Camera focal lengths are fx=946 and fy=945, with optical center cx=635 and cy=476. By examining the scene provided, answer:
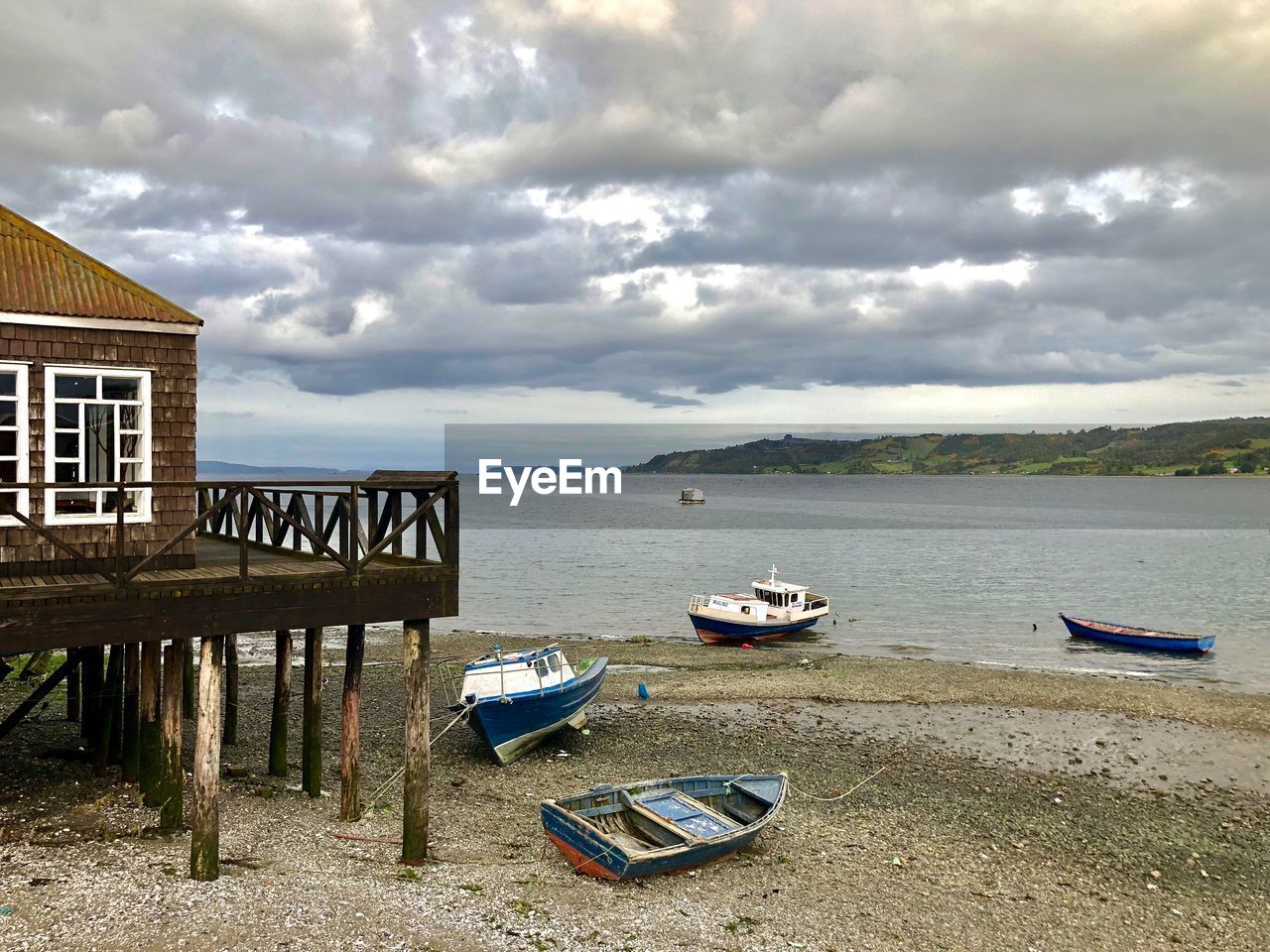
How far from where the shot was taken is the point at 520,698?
19969mm

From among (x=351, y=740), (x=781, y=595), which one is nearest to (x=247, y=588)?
(x=351, y=740)

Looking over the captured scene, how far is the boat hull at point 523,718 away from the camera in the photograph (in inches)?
783

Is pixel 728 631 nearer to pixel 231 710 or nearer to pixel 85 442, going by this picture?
pixel 231 710

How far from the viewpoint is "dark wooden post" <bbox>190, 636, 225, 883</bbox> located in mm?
12383

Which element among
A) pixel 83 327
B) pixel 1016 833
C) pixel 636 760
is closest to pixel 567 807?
pixel 636 760

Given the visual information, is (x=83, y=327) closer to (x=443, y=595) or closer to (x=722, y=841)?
(x=443, y=595)

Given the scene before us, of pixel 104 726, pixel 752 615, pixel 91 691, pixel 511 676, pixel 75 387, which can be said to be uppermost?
pixel 75 387

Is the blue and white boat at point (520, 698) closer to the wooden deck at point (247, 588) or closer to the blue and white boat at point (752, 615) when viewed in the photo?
the wooden deck at point (247, 588)

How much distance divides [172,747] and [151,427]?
4.75 metres

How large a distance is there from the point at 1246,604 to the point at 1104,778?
43.8m

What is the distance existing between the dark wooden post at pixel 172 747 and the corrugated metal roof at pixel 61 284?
4.82 metres

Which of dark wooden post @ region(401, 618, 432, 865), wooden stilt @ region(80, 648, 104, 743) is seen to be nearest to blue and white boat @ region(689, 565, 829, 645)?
wooden stilt @ region(80, 648, 104, 743)

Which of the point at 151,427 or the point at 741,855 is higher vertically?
the point at 151,427

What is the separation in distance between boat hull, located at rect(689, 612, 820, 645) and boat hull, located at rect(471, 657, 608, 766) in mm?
20321
